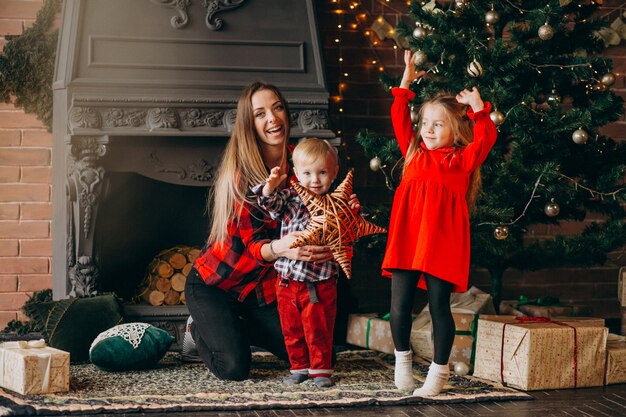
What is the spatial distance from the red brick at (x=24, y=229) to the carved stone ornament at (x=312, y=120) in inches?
59.0

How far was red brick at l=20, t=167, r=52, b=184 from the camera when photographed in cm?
435

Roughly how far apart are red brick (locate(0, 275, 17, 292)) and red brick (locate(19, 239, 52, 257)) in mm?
131

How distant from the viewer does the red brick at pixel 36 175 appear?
14.3ft

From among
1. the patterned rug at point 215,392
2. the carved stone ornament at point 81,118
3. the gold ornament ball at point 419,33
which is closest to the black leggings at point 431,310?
the patterned rug at point 215,392

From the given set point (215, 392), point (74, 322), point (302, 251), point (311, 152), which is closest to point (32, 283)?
point (74, 322)

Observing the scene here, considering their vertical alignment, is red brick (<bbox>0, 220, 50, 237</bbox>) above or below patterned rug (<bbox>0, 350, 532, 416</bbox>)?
above

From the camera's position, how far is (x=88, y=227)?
3.68 metres

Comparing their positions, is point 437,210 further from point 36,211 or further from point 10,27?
point 10,27

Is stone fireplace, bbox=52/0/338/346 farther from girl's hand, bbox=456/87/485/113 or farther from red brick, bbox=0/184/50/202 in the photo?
girl's hand, bbox=456/87/485/113

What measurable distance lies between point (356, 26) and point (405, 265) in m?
1.91

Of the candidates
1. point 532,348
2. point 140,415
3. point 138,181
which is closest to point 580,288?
point 532,348

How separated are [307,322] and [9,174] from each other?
2.05 metres

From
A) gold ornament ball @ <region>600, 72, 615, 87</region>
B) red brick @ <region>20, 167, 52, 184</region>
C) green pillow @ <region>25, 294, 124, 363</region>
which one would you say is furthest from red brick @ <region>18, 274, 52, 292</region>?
gold ornament ball @ <region>600, 72, 615, 87</region>

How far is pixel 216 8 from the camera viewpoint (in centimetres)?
385
